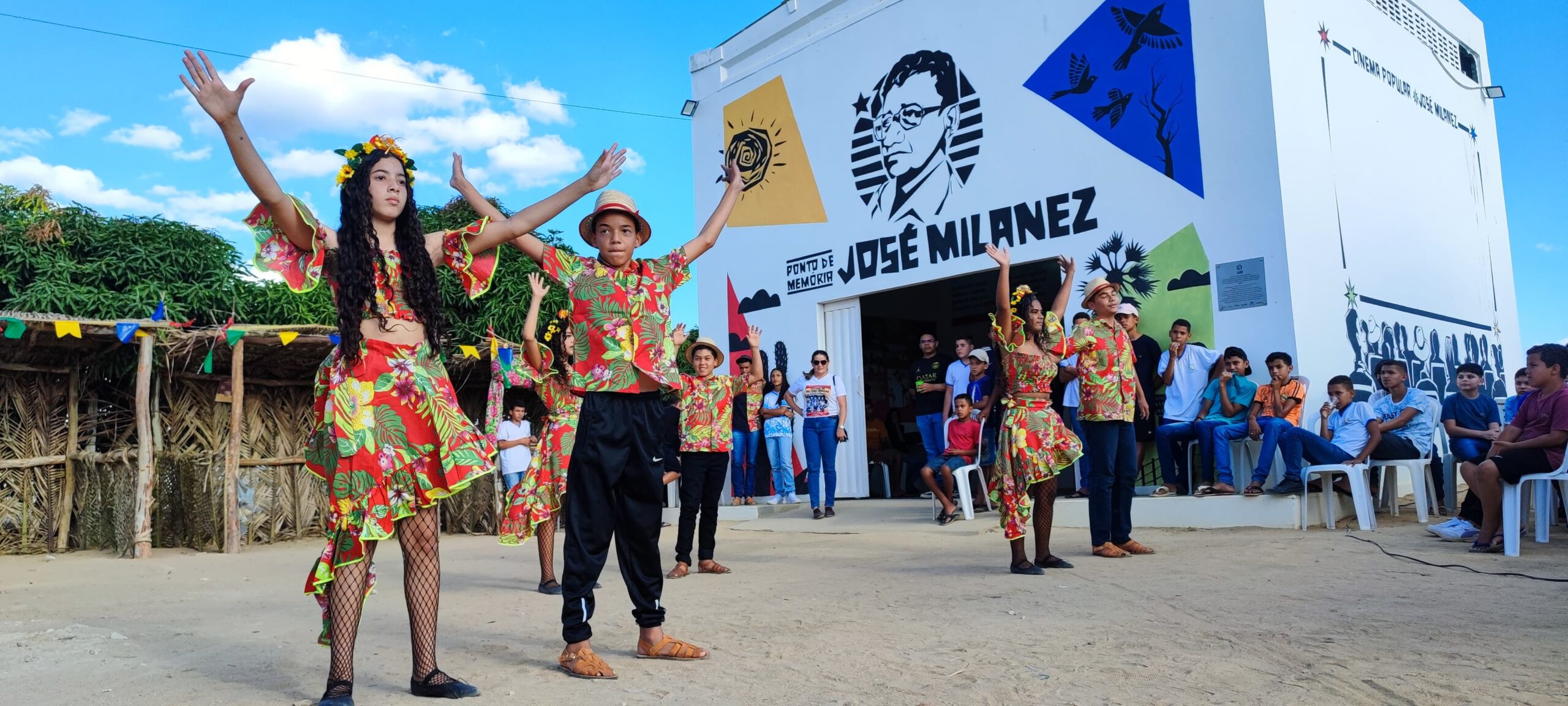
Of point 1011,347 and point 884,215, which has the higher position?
point 884,215

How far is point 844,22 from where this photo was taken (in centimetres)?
1285

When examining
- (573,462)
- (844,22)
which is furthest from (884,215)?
(573,462)

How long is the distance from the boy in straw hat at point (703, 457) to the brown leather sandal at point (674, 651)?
299 centimetres

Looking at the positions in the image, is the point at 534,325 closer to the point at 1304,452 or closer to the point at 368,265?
the point at 368,265

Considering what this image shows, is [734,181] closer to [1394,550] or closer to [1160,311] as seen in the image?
[1394,550]

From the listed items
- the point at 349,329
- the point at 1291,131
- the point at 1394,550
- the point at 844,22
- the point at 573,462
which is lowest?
the point at 1394,550

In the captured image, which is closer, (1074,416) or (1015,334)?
(1015,334)

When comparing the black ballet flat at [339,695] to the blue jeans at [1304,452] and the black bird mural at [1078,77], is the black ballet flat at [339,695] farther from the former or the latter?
the black bird mural at [1078,77]

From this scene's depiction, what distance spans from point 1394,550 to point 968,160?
6181mm

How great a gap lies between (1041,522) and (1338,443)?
357 cm

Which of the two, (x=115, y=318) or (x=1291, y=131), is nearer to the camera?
(x=1291, y=131)

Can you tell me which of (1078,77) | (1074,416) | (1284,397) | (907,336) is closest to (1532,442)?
(1284,397)

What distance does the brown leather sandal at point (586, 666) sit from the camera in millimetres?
3533

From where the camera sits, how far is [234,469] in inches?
417
